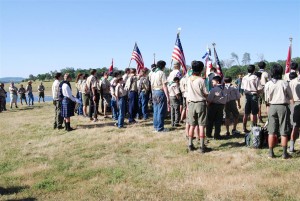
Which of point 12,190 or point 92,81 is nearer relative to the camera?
point 12,190

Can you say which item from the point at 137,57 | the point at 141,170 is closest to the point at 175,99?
the point at 141,170

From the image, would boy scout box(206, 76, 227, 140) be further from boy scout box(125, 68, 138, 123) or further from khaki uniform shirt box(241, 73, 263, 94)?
boy scout box(125, 68, 138, 123)

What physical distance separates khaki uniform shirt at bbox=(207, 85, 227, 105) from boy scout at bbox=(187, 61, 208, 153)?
100 cm

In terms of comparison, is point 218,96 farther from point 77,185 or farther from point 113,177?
point 77,185

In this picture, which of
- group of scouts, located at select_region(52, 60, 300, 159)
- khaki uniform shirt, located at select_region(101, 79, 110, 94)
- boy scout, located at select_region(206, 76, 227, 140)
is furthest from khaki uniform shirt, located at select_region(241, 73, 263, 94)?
khaki uniform shirt, located at select_region(101, 79, 110, 94)

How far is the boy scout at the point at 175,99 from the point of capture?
10.7 metres

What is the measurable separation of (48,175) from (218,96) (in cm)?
484

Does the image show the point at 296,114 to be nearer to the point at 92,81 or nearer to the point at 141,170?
the point at 141,170

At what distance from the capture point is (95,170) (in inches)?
294

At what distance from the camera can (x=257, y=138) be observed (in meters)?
8.11

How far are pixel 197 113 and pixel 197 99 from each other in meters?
0.35

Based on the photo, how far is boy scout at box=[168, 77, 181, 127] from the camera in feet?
35.0

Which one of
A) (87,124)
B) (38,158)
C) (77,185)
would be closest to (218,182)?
(77,185)

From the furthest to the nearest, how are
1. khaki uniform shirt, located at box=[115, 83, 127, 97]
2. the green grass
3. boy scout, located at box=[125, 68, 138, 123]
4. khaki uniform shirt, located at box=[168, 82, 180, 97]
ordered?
boy scout, located at box=[125, 68, 138, 123]
khaki uniform shirt, located at box=[115, 83, 127, 97]
khaki uniform shirt, located at box=[168, 82, 180, 97]
the green grass
